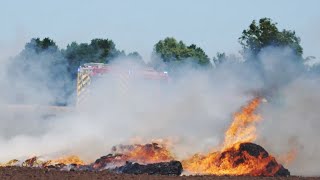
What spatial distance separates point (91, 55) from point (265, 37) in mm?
19435

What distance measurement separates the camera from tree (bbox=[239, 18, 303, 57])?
50625mm

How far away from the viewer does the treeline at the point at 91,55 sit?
36.6 m

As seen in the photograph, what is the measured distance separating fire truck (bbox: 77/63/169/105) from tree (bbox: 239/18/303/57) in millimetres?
21862

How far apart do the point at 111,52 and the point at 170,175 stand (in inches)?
2480

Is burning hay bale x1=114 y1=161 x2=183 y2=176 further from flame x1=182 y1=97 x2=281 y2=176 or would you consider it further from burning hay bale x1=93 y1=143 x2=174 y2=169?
flame x1=182 y1=97 x2=281 y2=176

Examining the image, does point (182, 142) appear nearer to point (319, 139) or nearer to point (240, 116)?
point (240, 116)

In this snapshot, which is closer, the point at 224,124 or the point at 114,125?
the point at 224,124

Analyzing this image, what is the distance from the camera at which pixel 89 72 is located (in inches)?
1157

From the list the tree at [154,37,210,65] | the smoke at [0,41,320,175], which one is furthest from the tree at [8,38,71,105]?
the tree at [154,37,210,65]

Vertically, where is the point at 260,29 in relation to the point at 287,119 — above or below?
above

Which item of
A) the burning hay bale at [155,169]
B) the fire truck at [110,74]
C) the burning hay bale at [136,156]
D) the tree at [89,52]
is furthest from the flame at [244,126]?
the tree at [89,52]

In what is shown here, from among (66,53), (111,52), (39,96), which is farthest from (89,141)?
(111,52)

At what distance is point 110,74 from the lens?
2905cm

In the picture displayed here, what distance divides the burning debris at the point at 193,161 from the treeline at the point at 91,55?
4789 mm
